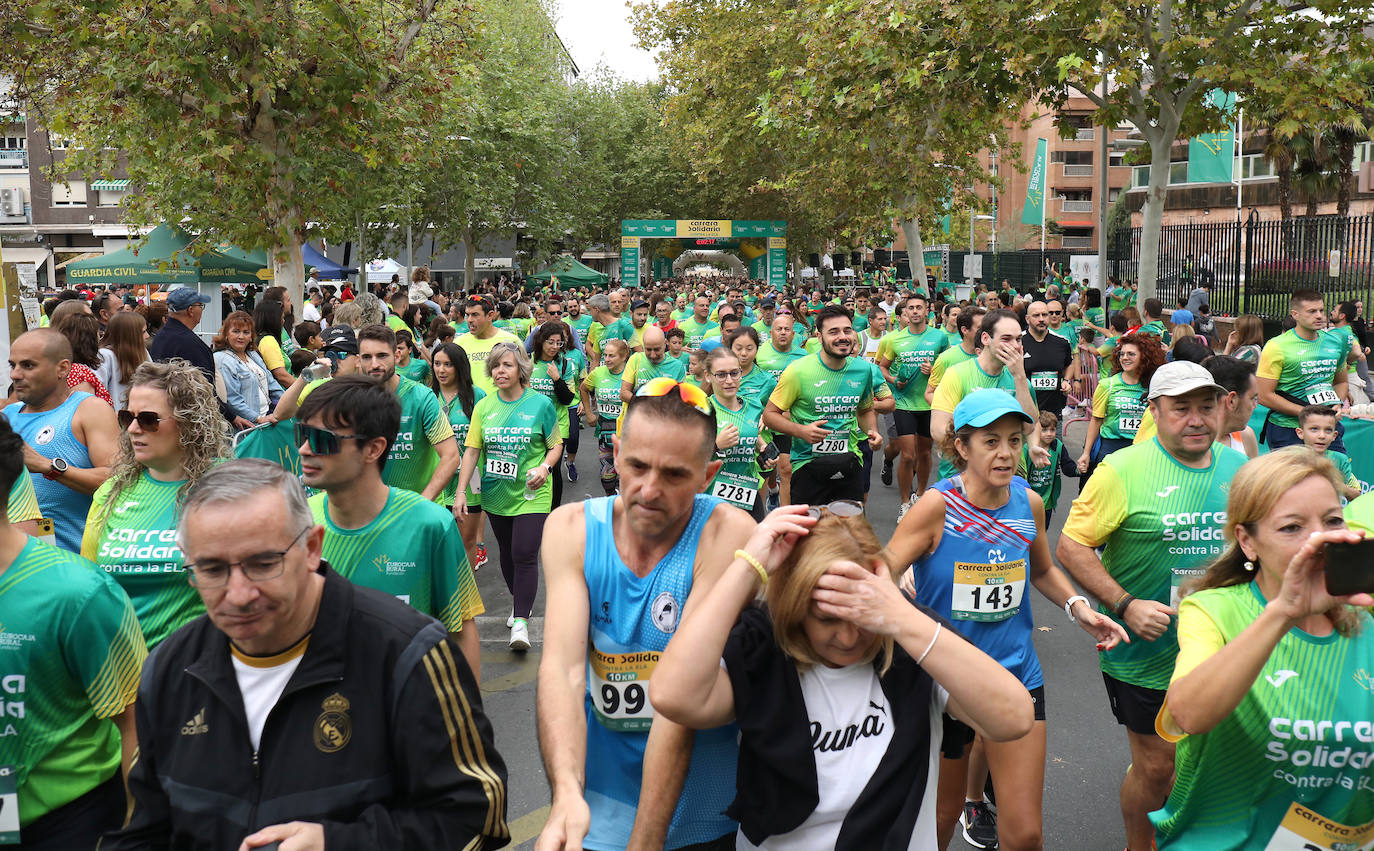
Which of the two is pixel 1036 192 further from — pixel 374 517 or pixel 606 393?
pixel 374 517

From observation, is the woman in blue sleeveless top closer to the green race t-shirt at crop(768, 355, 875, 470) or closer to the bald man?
the green race t-shirt at crop(768, 355, 875, 470)

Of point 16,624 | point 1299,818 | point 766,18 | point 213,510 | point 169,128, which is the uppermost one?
point 766,18

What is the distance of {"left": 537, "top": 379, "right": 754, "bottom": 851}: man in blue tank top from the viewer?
2836mm

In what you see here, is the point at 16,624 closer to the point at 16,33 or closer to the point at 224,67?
the point at 16,33

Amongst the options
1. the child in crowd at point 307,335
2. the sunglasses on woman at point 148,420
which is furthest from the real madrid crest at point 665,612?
the child in crowd at point 307,335

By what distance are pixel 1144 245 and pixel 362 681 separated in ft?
49.3

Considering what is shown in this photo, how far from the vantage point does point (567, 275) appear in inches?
1989

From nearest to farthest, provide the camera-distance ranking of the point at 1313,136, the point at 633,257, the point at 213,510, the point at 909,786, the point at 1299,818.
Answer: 1. the point at 213,510
2. the point at 909,786
3. the point at 1299,818
4. the point at 1313,136
5. the point at 633,257

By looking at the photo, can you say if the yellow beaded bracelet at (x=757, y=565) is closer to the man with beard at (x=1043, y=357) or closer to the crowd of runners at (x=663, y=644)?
the crowd of runners at (x=663, y=644)

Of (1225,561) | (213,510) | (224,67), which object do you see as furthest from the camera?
(224,67)

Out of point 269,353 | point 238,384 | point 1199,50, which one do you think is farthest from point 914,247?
point 238,384

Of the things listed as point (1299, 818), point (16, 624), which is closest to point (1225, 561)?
point (1299, 818)

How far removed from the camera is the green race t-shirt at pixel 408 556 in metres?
4.04

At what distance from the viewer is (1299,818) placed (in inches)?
112
